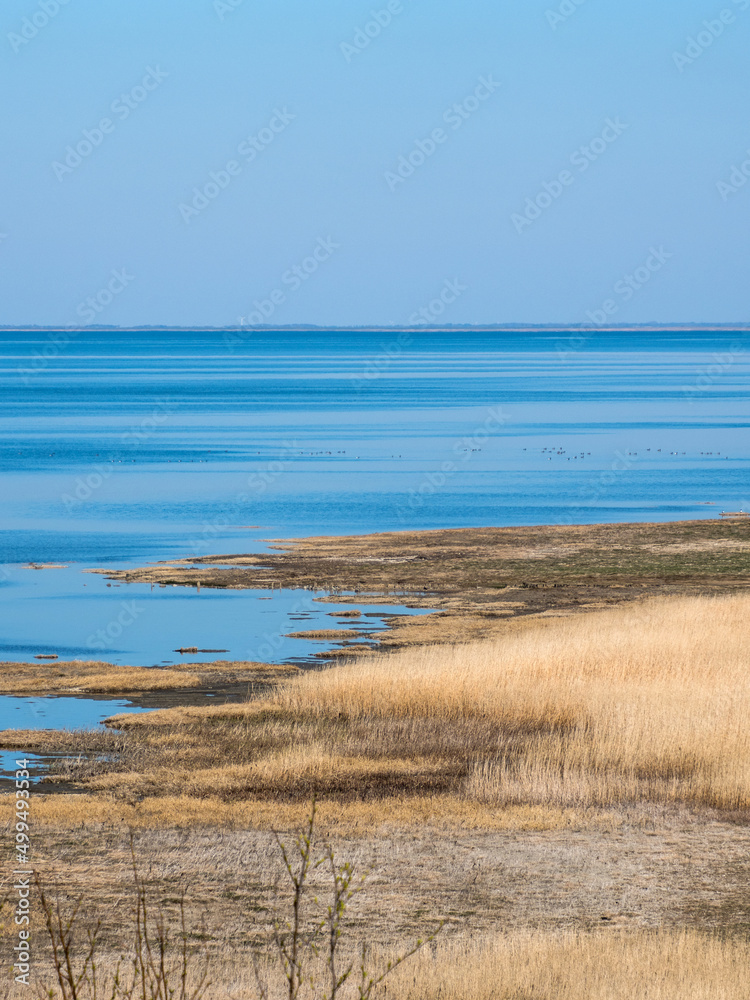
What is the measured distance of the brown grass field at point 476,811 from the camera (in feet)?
37.4

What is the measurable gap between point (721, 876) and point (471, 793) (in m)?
3.84

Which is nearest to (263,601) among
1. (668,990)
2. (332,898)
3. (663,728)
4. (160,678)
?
(160,678)

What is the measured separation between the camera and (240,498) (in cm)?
6253

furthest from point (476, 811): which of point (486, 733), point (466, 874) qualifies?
point (486, 733)

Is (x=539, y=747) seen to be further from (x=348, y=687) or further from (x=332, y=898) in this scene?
(x=332, y=898)
